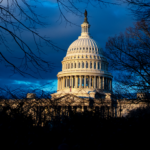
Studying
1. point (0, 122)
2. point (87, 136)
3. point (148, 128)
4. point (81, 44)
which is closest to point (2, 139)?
point (0, 122)

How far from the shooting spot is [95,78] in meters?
89.1

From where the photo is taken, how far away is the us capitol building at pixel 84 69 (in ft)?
289

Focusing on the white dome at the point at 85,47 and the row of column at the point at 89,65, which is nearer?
the row of column at the point at 89,65

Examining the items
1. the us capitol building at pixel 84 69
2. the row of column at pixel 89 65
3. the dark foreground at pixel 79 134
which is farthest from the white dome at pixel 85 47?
the dark foreground at pixel 79 134

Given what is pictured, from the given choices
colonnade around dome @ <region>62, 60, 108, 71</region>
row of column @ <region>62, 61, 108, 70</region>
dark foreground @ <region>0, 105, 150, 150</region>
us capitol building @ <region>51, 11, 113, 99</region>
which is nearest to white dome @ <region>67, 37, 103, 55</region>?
us capitol building @ <region>51, 11, 113, 99</region>

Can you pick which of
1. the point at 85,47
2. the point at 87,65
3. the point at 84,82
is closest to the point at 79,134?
the point at 84,82

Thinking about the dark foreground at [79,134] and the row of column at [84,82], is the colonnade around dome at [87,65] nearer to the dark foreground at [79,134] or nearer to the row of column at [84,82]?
the row of column at [84,82]

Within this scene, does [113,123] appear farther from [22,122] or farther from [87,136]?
[22,122]

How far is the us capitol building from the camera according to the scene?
3472 inches

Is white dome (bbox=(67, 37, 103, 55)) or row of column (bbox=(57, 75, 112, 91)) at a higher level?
white dome (bbox=(67, 37, 103, 55))

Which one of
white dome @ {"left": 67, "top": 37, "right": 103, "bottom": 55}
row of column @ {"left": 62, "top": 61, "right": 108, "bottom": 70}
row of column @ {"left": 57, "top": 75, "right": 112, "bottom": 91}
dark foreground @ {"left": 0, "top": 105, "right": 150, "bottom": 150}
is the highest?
white dome @ {"left": 67, "top": 37, "right": 103, "bottom": 55}

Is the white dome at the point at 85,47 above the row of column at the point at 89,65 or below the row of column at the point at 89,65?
above

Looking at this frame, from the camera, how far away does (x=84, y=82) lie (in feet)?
289

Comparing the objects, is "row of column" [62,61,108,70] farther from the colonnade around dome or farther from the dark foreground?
the dark foreground
